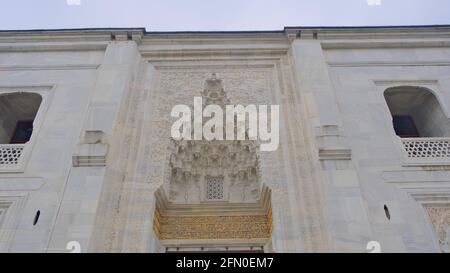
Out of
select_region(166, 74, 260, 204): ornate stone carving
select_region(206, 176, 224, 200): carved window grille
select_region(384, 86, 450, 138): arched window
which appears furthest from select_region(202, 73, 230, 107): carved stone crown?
select_region(384, 86, 450, 138): arched window

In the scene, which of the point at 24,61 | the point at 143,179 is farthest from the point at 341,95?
the point at 24,61

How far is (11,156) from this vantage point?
20.4ft

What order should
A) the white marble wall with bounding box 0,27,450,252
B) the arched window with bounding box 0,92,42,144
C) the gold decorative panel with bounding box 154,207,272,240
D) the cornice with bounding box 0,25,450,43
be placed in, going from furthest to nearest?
the cornice with bounding box 0,25,450,43 < the arched window with bounding box 0,92,42,144 < the gold decorative panel with bounding box 154,207,272,240 < the white marble wall with bounding box 0,27,450,252

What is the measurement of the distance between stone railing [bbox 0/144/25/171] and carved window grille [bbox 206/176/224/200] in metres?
2.92

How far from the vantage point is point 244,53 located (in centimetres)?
793

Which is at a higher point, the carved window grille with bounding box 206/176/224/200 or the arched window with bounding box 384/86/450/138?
the arched window with bounding box 384/86/450/138

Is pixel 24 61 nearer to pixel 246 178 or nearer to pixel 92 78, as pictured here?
pixel 92 78

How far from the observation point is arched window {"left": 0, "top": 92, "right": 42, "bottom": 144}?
24.1 ft

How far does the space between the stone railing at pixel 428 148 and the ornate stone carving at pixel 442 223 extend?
0.88 meters

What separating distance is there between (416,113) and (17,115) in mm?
7838

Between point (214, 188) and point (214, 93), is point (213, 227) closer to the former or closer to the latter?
point (214, 188)

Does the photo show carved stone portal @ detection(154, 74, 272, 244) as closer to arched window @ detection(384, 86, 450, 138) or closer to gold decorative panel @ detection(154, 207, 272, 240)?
gold decorative panel @ detection(154, 207, 272, 240)

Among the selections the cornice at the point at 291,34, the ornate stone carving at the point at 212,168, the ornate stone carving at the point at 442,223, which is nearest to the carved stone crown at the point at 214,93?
the ornate stone carving at the point at 212,168

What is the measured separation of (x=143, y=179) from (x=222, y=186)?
1.36 m
